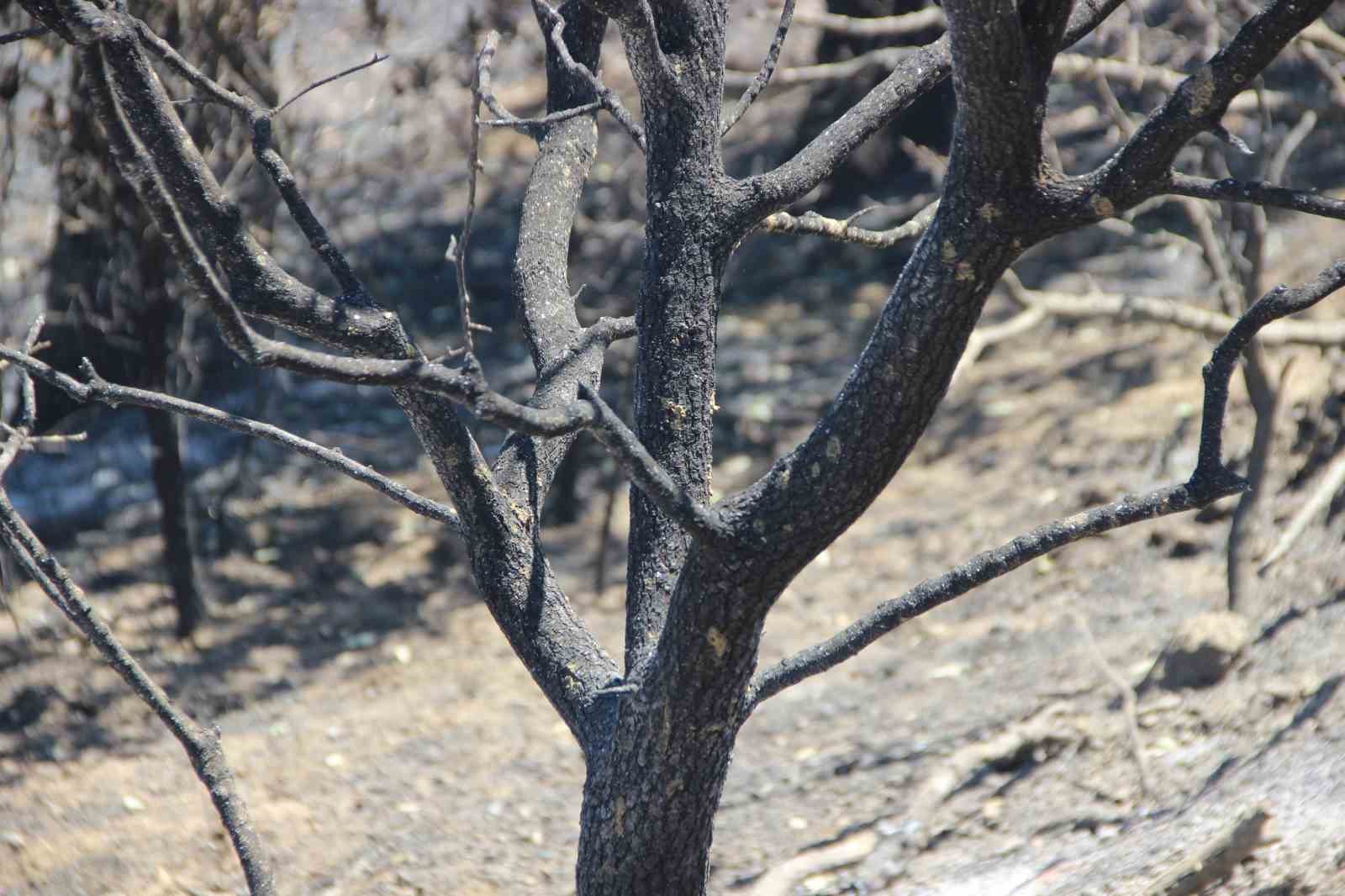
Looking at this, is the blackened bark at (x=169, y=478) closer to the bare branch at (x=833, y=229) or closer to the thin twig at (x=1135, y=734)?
the bare branch at (x=833, y=229)

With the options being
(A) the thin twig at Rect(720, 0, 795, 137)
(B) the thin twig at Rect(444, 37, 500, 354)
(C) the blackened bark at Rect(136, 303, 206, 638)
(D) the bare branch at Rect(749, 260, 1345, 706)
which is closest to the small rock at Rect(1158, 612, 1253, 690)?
(D) the bare branch at Rect(749, 260, 1345, 706)

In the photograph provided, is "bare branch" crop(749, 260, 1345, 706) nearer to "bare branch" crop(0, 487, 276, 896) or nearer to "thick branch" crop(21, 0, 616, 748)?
"thick branch" crop(21, 0, 616, 748)

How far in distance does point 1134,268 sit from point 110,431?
561 centimetres

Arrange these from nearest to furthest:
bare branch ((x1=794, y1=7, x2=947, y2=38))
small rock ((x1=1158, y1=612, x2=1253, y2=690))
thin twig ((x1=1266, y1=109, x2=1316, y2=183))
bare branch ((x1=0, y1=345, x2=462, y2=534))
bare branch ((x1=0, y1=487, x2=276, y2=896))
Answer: bare branch ((x1=0, y1=345, x2=462, y2=534)) → bare branch ((x1=0, y1=487, x2=276, y2=896)) → small rock ((x1=1158, y1=612, x2=1253, y2=690)) → thin twig ((x1=1266, y1=109, x2=1316, y2=183)) → bare branch ((x1=794, y1=7, x2=947, y2=38))

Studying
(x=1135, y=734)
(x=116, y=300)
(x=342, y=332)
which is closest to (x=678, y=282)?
(x=342, y=332)

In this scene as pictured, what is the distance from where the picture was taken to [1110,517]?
190cm

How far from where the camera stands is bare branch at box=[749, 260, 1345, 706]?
5.68 ft

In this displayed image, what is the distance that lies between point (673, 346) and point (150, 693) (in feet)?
3.57

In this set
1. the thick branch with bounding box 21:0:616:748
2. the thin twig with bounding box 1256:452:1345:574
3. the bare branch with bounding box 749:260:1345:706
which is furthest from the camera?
the thin twig with bounding box 1256:452:1345:574

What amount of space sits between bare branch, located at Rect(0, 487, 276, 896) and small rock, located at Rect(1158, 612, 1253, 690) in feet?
9.00

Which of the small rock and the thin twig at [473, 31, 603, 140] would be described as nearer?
the thin twig at [473, 31, 603, 140]

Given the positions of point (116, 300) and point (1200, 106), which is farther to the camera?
point (116, 300)

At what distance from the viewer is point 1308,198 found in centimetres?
159

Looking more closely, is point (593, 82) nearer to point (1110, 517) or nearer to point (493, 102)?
point (493, 102)
